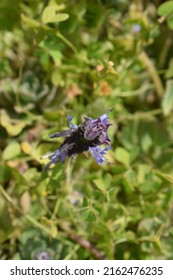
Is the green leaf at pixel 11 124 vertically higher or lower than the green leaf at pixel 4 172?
higher

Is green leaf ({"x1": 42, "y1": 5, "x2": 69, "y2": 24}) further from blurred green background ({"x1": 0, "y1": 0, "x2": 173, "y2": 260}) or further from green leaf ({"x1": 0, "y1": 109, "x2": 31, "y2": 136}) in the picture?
green leaf ({"x1": 0, "y1": 109, "x2": 31, "y2": 136})

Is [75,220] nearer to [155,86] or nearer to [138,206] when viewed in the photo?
[138,206]

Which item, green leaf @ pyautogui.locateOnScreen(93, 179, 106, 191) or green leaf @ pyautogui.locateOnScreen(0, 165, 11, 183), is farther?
green leaf @ pyautogui.locateOnScreen(0, 165, 11, 183)

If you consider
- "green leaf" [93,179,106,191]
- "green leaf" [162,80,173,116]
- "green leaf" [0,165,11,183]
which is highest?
"green leaf" [162,80,173,116]

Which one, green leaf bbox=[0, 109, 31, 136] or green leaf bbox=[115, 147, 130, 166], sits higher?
green leaf bbox=[0, 109, 31, 136]

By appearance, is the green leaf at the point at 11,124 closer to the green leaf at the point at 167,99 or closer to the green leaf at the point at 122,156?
the green leaf at the point at 122,156

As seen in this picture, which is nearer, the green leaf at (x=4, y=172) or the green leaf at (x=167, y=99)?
the green leaf at (x=4, y=172)

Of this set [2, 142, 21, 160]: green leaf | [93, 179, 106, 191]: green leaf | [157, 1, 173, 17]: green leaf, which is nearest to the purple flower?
[93, 179, 106, 191]: green leaf

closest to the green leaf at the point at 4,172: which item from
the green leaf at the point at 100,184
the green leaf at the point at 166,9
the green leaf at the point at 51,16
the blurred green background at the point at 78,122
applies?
the blurred green background at the point at 78,122

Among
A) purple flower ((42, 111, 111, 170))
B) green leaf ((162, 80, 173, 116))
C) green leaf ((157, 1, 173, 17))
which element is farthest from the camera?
green leaf ((162, 80, 173, 116))
